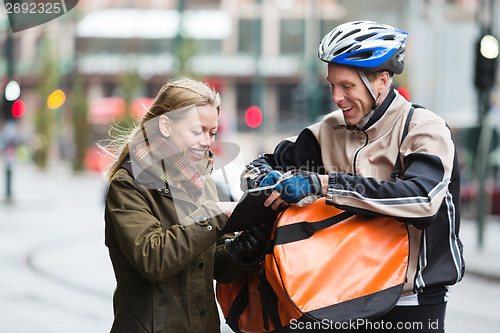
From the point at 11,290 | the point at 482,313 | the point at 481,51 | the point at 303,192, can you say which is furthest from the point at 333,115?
the point at 481,51

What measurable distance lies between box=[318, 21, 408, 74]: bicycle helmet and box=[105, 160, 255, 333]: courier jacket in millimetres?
697

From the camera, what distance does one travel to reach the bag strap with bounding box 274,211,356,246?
7.47ft

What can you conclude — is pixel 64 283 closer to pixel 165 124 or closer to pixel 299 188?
pixel 165 124

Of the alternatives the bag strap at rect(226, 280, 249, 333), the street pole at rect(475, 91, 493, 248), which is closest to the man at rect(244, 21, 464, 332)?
the bag strap at rect(226, 280, 249, 333)

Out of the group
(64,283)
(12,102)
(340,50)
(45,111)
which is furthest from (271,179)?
(45,111)

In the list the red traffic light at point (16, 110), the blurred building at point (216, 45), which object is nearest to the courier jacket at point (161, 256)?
the red traffic light at point (16, 110)

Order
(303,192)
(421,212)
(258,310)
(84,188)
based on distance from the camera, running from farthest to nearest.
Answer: (84,188), (258,310), (303,192), (421,212)

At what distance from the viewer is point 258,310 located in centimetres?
257

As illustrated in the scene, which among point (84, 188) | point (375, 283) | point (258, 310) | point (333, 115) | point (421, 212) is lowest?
point (84, 188)

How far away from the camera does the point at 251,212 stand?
245 cm

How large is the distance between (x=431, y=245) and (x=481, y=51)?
9711 millimetres

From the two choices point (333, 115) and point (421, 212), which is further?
point (333, 115)

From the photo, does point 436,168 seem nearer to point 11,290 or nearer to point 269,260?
point 269,260

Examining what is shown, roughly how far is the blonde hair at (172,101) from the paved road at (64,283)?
4081 millimetres
